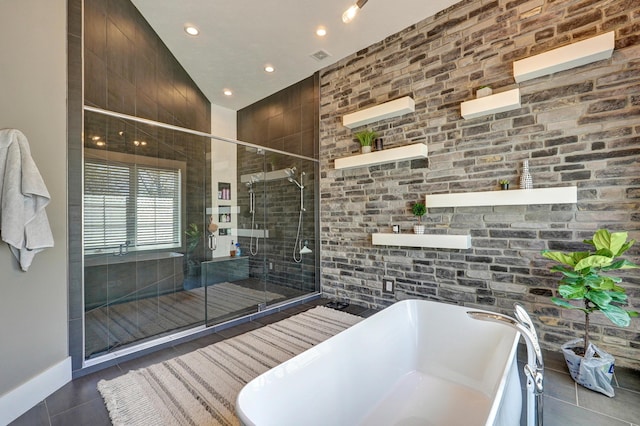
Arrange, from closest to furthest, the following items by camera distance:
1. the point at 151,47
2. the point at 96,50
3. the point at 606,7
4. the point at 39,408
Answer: the point at 39,408 < the point at 606,7 < the point at 96,50 < the point at 151,47

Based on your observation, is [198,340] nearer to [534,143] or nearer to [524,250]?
[524,250]

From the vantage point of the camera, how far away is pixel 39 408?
5.71ft

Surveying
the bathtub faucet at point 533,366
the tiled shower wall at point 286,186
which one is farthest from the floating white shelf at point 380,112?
the bathtub faucet at point 533,366

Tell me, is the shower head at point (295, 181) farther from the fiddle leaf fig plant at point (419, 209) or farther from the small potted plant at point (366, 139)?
the fiddle leaf fig plant at point (419, 209)

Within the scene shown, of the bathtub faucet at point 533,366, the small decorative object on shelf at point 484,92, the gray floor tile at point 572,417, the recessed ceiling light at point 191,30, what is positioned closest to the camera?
the bathtub faucet at point 533,366

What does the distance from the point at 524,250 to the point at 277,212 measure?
2700 mm

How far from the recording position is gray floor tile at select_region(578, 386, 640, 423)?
1680 millimetres

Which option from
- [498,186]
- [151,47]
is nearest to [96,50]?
[151,47]

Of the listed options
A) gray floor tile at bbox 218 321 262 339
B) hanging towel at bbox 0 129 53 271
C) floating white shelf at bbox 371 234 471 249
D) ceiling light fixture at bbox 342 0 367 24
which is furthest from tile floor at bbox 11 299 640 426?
ceiling light fixture at bbox 342 0 367 24

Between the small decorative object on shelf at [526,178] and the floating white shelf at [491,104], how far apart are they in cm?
50

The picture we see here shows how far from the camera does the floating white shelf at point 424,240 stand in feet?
8.98

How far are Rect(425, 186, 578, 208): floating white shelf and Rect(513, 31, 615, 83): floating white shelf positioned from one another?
3.09 feet

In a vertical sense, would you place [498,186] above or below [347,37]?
below

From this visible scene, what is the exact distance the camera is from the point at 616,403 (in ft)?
5.82
